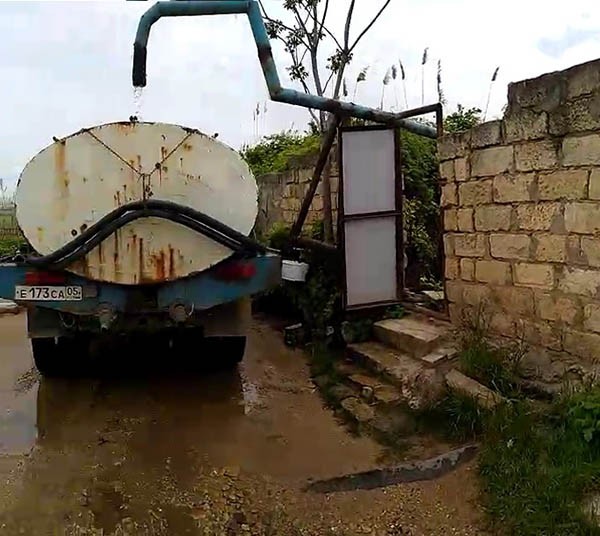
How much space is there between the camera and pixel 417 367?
5016mm

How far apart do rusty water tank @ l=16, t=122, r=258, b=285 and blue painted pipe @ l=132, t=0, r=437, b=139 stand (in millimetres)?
1217

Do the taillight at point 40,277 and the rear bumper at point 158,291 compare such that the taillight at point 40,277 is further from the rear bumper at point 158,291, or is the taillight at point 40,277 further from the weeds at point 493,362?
the weeds at point 493,362

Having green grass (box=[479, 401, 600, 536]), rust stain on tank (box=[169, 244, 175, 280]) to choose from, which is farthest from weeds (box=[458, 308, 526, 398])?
rust stain on tank (box=[169, 244, 175, 280])

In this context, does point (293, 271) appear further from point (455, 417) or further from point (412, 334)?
point (455, 417)

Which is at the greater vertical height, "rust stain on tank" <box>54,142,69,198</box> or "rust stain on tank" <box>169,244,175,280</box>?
"rust stain on tank" <box>54,142,69,198</box>

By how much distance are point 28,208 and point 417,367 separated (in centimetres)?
290

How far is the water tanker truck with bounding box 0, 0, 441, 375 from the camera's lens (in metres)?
4.62

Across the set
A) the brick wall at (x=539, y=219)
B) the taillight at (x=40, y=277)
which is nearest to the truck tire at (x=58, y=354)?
the taillight at (x=40, y=277)

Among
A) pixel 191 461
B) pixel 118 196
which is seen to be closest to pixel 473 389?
A: pixel 191 461

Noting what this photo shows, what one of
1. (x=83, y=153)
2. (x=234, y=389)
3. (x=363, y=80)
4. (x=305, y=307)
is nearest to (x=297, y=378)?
(x=234, y=389)

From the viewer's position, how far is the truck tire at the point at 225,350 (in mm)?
5648

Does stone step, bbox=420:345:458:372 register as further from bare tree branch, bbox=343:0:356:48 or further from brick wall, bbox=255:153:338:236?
bare tree branch, bbox=343:0:356:48

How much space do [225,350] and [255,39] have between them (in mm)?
2609

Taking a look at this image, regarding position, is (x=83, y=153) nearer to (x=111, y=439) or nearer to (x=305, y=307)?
(x=111, y=439)
